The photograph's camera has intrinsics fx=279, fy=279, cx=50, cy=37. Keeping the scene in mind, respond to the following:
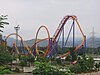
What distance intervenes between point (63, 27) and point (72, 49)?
451 centimetres

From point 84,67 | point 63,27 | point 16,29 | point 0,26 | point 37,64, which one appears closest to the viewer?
point 0,26

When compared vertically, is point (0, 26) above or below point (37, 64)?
above

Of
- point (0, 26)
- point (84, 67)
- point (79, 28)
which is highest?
Result: point (79, 28)

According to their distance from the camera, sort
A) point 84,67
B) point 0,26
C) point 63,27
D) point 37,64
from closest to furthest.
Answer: point 0,26, point 37,64, point 84,67, point 63,27

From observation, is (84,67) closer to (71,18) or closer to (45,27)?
(71,18)

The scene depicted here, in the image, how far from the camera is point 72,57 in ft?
157

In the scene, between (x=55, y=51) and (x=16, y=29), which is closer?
(x=55, y=51)

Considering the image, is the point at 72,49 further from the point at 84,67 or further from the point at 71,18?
the point at 84,67

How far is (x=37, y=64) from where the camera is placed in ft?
42.3

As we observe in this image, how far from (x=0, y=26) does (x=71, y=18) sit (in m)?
42.3

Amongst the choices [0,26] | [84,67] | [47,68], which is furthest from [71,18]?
[0,26]

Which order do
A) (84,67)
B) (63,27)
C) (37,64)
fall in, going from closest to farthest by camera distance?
(37,64) → (84,67) → (63,27)

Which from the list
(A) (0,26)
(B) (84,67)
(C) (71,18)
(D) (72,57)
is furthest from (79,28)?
(A) (0,26)

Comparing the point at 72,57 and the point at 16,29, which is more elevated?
the point at 16,29
